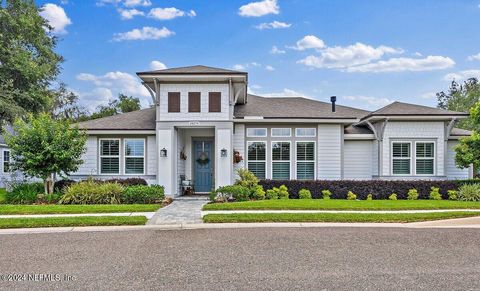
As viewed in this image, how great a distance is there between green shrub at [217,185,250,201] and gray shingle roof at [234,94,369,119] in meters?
3.63

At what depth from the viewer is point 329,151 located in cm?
1490

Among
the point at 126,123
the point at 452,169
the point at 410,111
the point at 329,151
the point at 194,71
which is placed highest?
the point at 194,71

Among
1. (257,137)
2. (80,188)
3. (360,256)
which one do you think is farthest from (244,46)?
(360,256)

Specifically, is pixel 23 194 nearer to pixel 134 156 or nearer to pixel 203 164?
pixel 134 156

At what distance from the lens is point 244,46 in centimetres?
2070

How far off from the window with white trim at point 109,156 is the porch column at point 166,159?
2309 millimetres

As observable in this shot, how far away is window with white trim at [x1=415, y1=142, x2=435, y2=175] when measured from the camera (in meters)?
14.9

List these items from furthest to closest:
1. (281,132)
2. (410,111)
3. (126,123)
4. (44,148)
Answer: (126,123) < (281,132) < (410,111) < (44,148)

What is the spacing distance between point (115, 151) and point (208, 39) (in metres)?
9.81

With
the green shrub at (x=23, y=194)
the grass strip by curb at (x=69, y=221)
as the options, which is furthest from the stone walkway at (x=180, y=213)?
the green shrub at (x=23, y=194)

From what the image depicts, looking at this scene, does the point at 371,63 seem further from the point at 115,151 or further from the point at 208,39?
the point at 115,151

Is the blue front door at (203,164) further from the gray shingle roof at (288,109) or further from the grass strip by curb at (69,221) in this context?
the grass strip by curb at (69,221)

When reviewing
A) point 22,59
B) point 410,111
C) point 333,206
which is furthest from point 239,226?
point 22,59

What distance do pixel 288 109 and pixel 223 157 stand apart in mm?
4152
